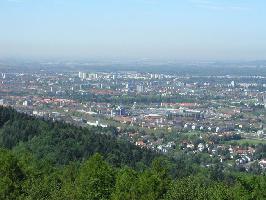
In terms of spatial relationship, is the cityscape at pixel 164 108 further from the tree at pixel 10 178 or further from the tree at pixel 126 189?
the tree at pixel 126 189

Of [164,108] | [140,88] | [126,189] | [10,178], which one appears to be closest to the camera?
[126,189]

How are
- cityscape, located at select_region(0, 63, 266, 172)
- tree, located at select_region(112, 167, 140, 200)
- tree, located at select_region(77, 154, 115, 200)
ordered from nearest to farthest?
tree, located at select_region(112, 167, 140, 200) → tree, located at select_region(77, 154, 115, 200) → cityscape, located at select_region(0, 63, 266, 172)

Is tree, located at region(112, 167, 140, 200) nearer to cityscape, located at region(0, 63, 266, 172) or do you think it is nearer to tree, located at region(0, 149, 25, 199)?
tree, located at region(0, 149, 25, 199)

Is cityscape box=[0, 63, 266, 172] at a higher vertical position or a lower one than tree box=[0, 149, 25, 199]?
lower

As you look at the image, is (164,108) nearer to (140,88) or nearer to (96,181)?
(140,88)

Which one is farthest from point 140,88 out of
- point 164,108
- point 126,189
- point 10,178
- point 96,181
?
point 126,189

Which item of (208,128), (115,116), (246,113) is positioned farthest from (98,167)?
(246,113)

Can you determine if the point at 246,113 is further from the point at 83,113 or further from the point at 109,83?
the point at 109,83

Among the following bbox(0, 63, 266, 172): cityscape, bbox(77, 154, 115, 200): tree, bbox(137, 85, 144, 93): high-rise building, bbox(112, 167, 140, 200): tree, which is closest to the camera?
bbox(112, 167, 140, 200): tree

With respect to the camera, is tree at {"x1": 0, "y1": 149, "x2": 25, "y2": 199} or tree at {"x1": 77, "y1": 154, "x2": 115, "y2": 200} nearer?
tree at {"x1": 0, "y1": 149, "x2": 25, "y2": 199}

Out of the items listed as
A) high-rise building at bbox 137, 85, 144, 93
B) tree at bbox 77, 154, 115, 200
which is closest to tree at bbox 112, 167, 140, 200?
tree at bbox 77, 154, 115, 200

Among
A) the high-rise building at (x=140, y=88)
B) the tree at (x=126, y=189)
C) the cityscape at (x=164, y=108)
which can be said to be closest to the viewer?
the tree at (x=126, y=189)

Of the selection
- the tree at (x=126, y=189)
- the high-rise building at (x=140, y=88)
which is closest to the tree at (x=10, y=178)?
the tree at (x=126, y=189)
